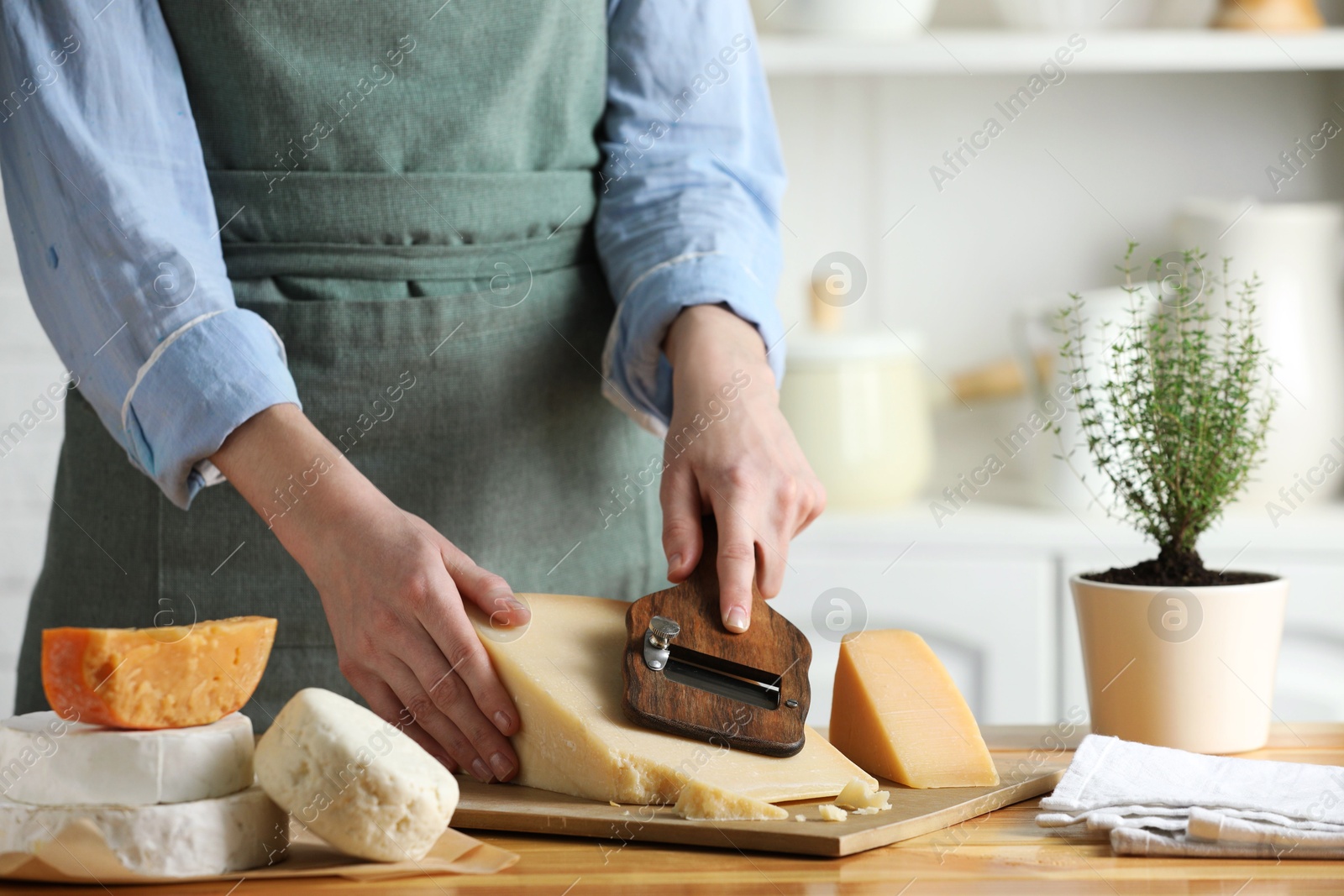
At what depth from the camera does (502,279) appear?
39.4 inches

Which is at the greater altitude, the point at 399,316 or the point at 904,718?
the point at 399,316

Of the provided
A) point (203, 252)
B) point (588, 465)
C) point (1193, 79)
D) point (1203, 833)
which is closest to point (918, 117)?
point (1193, 79)

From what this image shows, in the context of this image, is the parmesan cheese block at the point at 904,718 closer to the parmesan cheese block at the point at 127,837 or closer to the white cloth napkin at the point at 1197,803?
the white cloth napkin at the point at 1197,803

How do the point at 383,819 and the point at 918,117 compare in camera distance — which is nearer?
the point at 383,819

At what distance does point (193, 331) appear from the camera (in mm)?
767

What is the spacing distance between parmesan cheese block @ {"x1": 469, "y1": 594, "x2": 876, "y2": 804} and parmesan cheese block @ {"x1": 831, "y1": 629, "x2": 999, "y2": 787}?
2cm

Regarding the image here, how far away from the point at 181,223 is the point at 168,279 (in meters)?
0.06

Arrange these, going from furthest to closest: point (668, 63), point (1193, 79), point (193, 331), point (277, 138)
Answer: point (1193, 79)
point (668, 63)
point (277, 138)
point (193, 331)

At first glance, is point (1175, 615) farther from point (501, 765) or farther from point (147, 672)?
point (147, 672)

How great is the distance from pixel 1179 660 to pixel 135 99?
749 millimetres

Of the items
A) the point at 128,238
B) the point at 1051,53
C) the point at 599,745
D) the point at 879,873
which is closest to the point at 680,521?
the point at 599,745

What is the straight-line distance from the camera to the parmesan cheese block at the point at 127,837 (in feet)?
1.76

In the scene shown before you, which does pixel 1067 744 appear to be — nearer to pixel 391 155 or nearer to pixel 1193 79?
pixel 391 155

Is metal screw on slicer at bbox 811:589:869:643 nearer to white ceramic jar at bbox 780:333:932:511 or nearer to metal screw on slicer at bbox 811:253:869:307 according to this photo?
white ceramic jar at bbox 780:333:932:511
